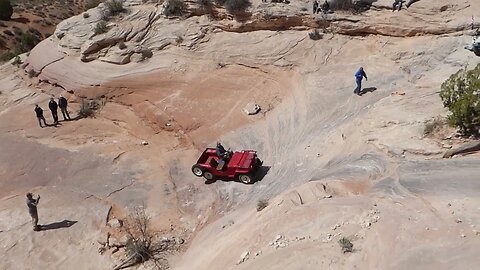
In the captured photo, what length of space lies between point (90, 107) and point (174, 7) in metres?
6.52

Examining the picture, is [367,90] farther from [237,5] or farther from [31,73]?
[31,73]

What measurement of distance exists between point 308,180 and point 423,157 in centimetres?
331

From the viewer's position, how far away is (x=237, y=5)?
2416 cm

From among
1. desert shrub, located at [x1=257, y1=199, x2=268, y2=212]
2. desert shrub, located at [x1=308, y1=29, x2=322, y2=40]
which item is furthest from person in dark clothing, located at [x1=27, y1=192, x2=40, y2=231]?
desert shrub, located at [x1=308, y1=29, x2=322, y2=40]

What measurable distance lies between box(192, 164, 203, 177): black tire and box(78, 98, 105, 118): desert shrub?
785cm

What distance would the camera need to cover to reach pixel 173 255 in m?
14.7

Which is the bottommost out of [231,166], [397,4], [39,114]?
[39,114]

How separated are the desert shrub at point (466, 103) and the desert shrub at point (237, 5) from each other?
12150 millimetres

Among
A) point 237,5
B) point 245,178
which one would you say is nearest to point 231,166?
point 245,178

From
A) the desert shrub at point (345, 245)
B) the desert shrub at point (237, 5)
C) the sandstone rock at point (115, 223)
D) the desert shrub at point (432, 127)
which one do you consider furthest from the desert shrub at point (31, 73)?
the desert shrub at point (345, 245)

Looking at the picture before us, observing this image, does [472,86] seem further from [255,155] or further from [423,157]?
[255,155]

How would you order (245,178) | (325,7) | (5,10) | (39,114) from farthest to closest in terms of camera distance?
(5,10) → (325,7) → (39,114) → (245,178)

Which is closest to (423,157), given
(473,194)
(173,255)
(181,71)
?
(473,194)

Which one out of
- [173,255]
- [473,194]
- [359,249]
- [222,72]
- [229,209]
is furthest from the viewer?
[222,72]
